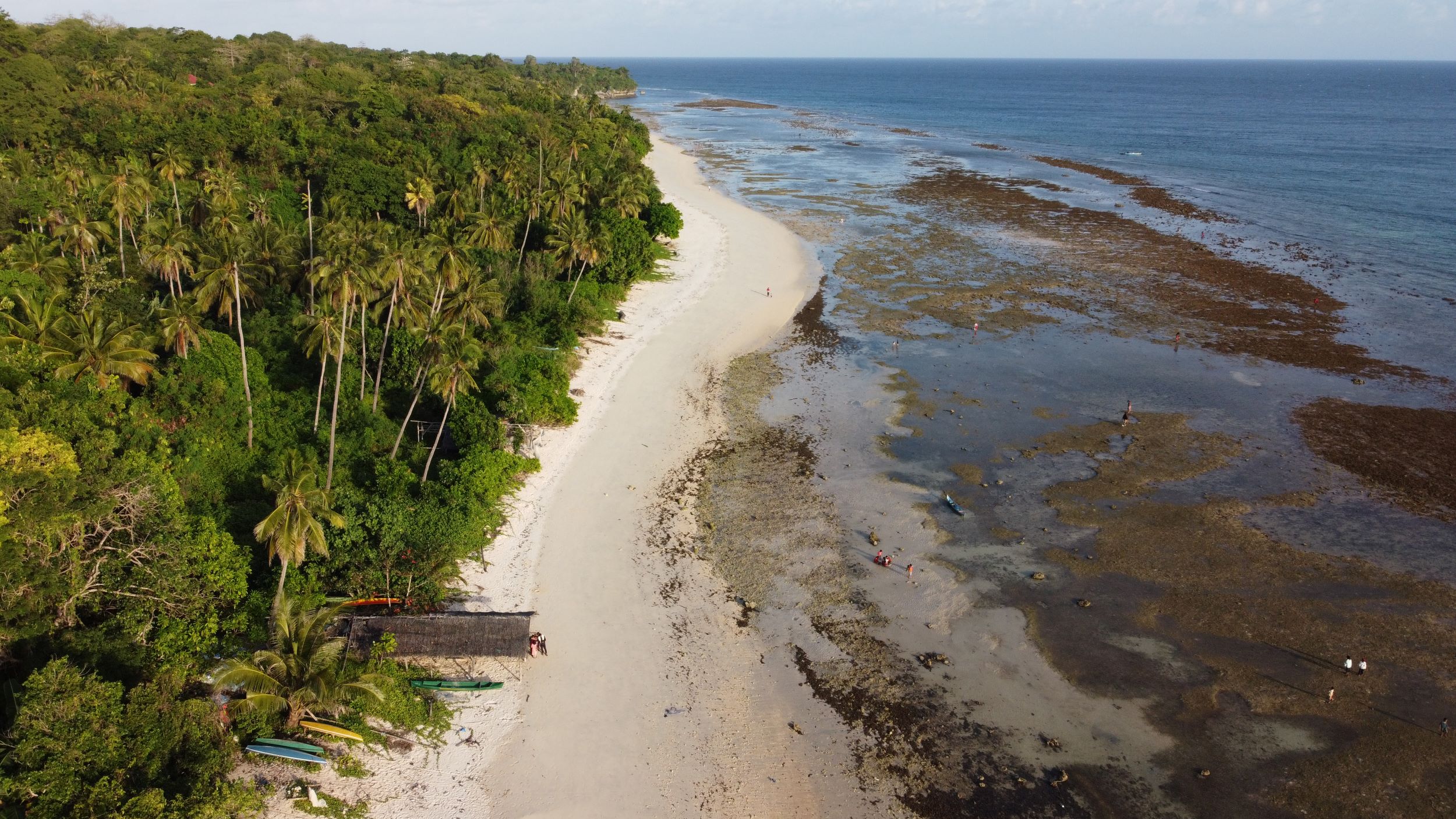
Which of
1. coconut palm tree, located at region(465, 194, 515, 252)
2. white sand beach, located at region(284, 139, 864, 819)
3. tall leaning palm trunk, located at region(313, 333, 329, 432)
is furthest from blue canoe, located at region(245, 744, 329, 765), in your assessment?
coconut palm tree, located at region(465, 194, 515, 252)

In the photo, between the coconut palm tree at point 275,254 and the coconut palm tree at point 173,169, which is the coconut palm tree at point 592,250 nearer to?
the coconut palm tree at point 275,254

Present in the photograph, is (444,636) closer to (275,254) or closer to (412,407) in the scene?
(412,407)

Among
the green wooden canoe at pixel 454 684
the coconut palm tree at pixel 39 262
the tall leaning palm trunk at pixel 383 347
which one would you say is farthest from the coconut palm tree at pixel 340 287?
the coconut palm tree at pixel 39 262

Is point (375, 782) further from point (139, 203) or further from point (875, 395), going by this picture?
point (139, 203)

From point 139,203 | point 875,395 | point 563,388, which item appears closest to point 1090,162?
point 875,395

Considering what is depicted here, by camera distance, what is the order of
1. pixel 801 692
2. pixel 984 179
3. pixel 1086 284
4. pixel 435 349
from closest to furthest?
pixel 801 692 < pixel 435 349 < pixel 1086 284 < pixel 984 179

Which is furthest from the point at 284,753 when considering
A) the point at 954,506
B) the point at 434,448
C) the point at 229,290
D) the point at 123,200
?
the point at 123,200
